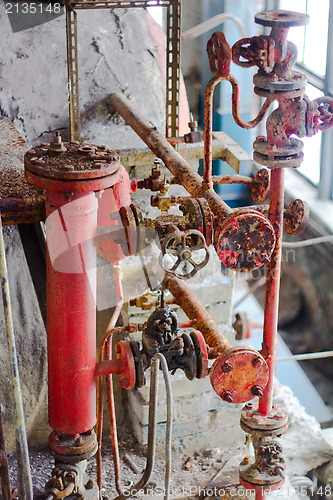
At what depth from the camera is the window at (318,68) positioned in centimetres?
615

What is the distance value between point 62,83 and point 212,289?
1395mm

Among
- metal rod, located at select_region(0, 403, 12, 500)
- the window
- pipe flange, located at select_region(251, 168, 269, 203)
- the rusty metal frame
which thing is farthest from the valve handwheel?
the window

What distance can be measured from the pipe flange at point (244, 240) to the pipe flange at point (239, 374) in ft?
0.89

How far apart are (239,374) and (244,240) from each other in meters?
0.41

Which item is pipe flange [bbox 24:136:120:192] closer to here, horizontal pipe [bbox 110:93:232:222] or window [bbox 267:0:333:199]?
horizontal pipe [bbox 110:93:232:222]

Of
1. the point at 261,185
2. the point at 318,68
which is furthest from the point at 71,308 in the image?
the point at 318,68

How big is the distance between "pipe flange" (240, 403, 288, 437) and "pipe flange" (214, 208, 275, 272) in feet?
1.92

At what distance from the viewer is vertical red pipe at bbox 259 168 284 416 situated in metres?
1.92

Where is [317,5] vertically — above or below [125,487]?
above

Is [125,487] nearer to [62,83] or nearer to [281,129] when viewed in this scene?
[281,129]

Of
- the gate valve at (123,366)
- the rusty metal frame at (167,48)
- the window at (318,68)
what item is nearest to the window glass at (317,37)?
the window at (318,68)

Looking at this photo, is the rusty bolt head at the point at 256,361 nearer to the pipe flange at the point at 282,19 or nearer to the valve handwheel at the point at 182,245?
the valve handwheel at the point at 182,245

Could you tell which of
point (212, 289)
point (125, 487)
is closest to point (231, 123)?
point (212, 289)

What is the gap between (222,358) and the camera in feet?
6.16
